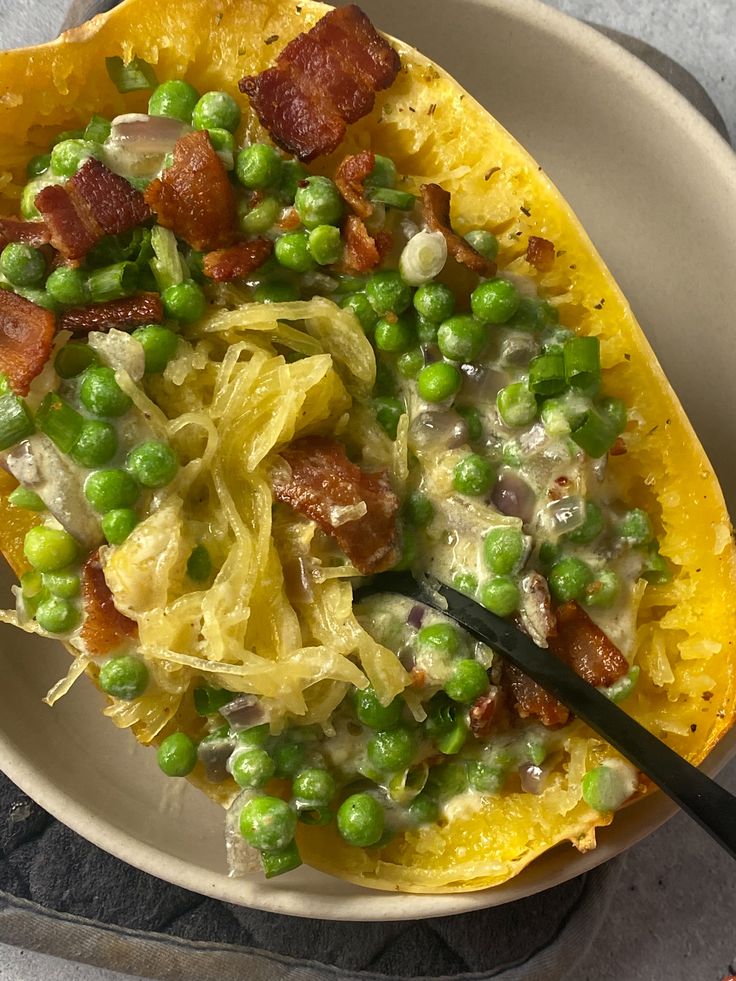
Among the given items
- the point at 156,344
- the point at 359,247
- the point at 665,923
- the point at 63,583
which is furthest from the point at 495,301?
the point at 665,923

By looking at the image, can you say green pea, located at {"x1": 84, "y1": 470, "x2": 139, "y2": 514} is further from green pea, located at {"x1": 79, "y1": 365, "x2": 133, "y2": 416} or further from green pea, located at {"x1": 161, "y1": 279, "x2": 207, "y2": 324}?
green pea, located at {"x1": 161, "y1": 279, "x2": 207, "y2": 324}

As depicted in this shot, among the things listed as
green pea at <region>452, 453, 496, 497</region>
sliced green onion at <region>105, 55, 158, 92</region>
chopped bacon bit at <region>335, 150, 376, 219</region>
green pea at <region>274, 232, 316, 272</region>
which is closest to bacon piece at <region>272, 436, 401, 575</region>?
green pea at <region>452, 453, 496, 497</region>

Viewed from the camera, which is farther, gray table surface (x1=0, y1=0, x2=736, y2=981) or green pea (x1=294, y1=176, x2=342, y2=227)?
gray table surface (x1=0, y1=0, x2=736, y2=981)

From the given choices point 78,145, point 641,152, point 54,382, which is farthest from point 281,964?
point 641,152

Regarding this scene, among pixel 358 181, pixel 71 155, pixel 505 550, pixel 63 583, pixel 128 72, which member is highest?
pixel 358 181

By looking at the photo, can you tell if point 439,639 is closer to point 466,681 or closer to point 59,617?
point 466,681

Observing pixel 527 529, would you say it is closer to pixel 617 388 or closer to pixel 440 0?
pixel 617 388

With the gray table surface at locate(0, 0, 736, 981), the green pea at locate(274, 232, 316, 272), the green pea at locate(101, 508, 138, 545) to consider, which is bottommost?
the gray table surface at locate(0, 0, 736, 981)
